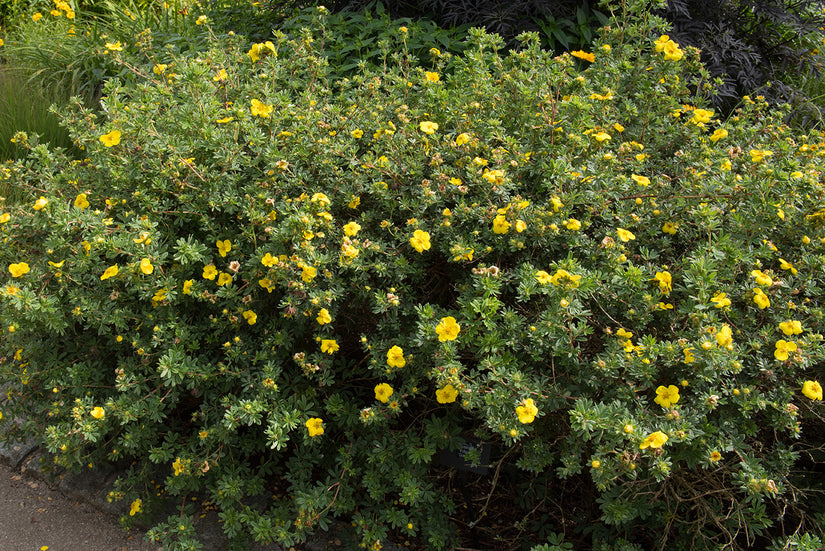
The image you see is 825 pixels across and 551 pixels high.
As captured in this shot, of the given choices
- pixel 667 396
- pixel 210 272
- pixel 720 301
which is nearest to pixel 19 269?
pixel 210 272

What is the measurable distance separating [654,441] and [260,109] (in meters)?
1.68

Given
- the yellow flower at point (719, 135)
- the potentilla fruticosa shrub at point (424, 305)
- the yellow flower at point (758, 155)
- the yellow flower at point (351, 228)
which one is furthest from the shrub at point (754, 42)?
the yellow flower at point (351, 228)

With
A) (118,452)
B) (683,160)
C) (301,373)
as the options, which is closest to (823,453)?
(683,160)

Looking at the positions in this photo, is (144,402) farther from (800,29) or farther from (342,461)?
(800,29)

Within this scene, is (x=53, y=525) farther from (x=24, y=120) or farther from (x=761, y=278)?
(x=24, y=120)

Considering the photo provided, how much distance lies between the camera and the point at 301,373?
2.16 metres

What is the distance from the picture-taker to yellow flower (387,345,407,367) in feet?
5.99

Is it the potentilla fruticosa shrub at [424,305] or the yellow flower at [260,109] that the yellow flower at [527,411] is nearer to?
the potentilla fruticosa shrub at [424,305]

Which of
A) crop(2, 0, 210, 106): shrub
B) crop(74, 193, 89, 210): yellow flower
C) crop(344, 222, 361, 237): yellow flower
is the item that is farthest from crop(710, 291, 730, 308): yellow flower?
crop(2, 0, 210, 106): shrub

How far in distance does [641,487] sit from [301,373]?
114cm

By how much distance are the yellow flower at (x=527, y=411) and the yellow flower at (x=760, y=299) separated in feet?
2.38

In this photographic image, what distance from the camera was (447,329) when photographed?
1725 mm

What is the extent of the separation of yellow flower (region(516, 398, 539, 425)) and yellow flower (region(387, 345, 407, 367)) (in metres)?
0.39

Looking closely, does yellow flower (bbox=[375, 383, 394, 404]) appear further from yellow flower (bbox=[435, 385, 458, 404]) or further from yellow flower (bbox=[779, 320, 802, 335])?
yellow flower (bbox=[779, 320, 802, 335])
